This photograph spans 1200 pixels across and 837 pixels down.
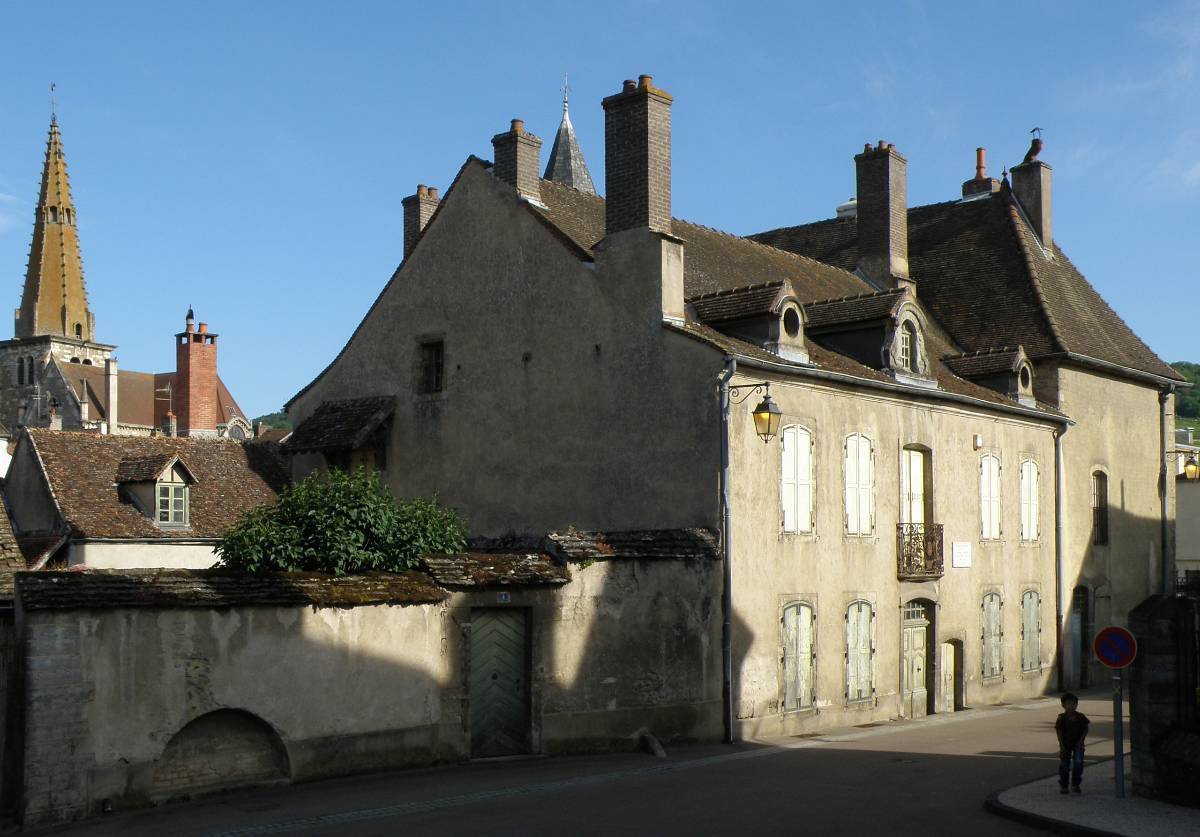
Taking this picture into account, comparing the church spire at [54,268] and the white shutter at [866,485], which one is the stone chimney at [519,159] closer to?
the white shutter at [866,485]

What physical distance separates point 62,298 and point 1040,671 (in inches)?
3489

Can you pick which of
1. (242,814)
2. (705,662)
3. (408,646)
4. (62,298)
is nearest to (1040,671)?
(705,662)

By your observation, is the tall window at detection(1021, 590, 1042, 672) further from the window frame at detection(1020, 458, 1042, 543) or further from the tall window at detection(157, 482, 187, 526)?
the tall window at detection(157, 482, 187, 526)

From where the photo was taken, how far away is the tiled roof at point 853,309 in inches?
899

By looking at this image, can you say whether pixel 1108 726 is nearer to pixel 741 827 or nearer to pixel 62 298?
pixel 741 827

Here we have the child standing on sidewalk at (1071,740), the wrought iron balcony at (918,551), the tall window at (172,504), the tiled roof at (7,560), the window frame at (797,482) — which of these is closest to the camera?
the child standing on sidewalk at (1071,740)

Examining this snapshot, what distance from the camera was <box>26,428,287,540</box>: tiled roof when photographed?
89.1ft

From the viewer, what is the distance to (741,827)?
1226 cm

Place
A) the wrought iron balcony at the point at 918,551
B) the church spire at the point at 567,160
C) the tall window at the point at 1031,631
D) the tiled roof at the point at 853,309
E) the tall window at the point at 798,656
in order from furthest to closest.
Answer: the church spire at the point at 567,160 < the tall window at the point at 1031,631 < the tiled roof at the point at 853,309 < the wrought iron balcony at the point at 918,551 < the tall window at the point at 798,656

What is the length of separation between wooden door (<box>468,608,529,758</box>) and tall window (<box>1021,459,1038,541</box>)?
1283cm

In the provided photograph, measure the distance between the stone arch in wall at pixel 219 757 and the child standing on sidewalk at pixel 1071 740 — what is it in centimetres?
805

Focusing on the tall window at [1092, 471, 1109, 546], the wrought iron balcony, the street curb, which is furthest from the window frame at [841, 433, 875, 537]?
the tall window at [1092, 471, 1109, 546]

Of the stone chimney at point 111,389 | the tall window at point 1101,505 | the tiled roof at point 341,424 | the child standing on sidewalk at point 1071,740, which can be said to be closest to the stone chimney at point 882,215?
the tall window at point 1101,505

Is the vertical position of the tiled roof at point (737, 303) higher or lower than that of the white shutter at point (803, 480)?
higher
